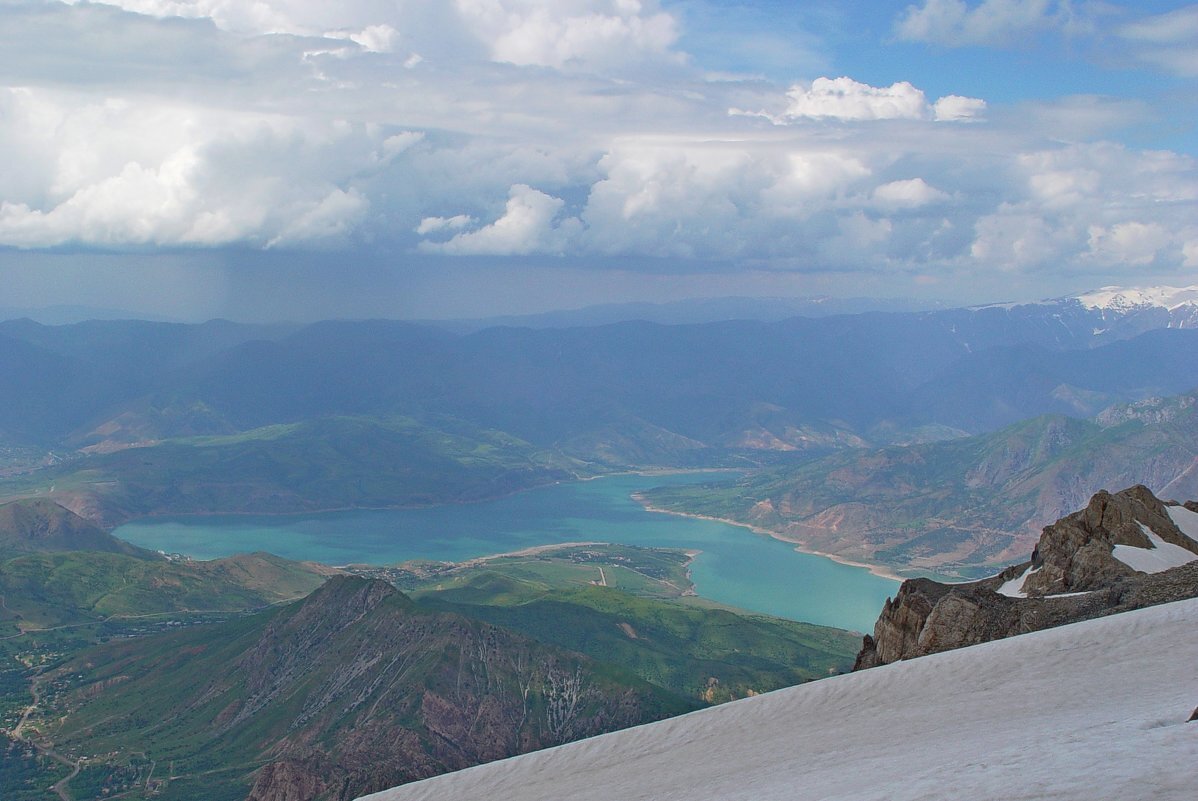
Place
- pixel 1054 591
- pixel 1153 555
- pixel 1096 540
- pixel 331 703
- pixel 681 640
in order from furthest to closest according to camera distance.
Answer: pixel 681 640 < pixel 331 703 < pixel 1096 540 < pixel 1153 555 < pixel 1054 591

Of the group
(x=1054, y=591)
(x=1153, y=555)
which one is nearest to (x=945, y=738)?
(x=1054, y=591)

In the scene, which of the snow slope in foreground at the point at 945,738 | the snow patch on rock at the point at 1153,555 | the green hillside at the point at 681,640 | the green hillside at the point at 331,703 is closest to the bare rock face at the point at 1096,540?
the snow patch on rock at the point at 1153,555

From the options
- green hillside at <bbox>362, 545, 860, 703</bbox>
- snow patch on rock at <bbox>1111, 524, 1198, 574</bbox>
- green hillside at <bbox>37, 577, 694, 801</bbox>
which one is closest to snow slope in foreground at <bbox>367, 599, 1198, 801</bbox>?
snow patch on rock at <bbox>1111, 524, 1198, 574</bbox>

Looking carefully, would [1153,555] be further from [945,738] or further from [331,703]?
[331,703]

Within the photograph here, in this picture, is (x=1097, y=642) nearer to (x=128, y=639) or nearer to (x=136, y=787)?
(x=136, y=787)

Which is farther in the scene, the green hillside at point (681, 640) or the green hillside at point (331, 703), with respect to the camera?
the green hillside at point (681, 640)

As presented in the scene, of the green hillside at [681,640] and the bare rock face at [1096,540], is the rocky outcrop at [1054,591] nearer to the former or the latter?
the bare rock face at [1096,540]

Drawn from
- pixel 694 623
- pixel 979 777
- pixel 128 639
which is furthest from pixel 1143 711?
pixel 128 639
